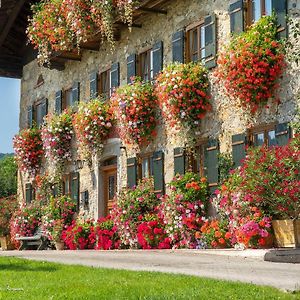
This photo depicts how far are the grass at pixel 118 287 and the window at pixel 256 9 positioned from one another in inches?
252

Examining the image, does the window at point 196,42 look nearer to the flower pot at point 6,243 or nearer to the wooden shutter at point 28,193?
the wooden shutter at point 28,193

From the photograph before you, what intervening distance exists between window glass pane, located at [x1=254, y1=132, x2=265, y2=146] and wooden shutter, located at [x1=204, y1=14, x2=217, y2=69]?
1.95 metres

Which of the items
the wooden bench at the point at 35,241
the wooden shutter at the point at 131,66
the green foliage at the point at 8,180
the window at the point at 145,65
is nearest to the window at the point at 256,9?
the window at the point at 145,65

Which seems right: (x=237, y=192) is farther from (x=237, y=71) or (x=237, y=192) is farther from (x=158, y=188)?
(x=158, y=188)

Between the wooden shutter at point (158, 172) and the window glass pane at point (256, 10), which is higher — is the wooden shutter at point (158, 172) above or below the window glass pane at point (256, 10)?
below

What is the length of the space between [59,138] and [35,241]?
319 centimetres

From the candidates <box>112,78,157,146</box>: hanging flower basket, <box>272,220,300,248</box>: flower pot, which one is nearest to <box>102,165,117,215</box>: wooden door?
<box>112,78,157,146</box>: hanging flower basket

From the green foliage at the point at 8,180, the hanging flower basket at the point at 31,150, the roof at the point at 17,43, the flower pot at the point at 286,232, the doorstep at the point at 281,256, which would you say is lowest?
the doorstep at the point at 281,256

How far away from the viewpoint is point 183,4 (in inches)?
596

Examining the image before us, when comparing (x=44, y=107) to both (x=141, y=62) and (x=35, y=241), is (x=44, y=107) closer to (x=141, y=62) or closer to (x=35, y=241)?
(x=35, y=241)

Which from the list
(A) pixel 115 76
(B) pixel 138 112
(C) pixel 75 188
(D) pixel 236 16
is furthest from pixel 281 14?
(C) pixel 75 188

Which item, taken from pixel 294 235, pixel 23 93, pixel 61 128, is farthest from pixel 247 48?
pixel 23 93

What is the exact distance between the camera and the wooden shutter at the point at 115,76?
17375mm

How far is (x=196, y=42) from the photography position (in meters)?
14.8
